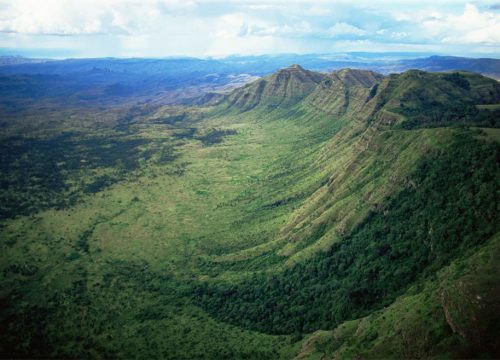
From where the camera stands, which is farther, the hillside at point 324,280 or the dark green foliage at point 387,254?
the dark green foliage at point 387,254

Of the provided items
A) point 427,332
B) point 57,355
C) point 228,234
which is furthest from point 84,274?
point 427,332

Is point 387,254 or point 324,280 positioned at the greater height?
point 387,254

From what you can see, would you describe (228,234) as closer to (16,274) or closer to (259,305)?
(259,305)

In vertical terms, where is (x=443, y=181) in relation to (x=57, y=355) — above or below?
above

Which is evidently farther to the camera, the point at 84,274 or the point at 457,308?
the point at 84,274

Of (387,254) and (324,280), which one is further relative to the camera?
(324,280)

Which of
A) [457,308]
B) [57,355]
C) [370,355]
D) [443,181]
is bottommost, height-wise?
[57,355]

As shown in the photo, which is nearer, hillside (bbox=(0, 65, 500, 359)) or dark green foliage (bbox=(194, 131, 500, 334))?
hillside (bbox=(0, 65, 500, 359))

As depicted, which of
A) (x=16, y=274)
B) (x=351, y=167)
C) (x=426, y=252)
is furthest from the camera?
(x=351, y=167)
